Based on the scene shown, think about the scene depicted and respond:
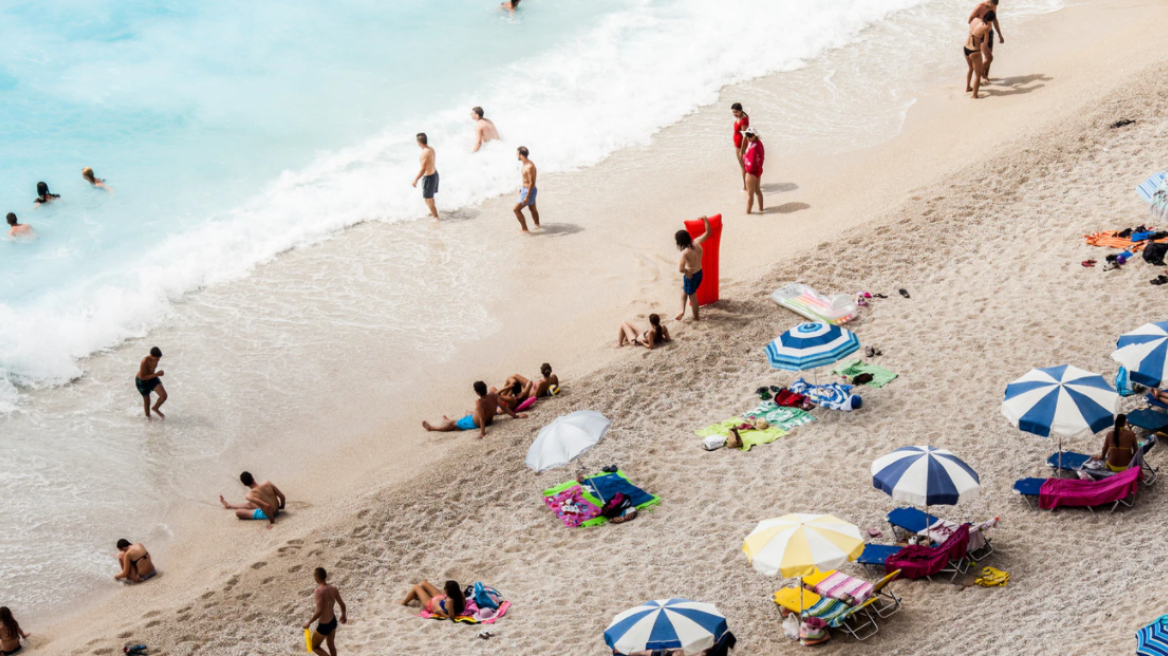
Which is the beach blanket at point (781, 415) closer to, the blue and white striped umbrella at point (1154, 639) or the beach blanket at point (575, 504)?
the beach blanket at point (575, 504)

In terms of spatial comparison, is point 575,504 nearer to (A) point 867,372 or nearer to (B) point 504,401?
(B) point 504,401

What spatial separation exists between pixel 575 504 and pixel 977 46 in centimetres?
1245

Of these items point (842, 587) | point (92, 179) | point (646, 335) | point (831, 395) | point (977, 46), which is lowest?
point (842, 587)

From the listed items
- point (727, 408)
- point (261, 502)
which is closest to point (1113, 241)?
point (727, 408)

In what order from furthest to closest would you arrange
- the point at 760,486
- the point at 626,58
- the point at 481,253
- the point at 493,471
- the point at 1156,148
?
the point at 626,58 < the point at 481,253 < the point at 1156,148 < the point at 493,471 < the point at 760,486

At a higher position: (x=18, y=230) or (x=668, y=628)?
(x=18, y=230)

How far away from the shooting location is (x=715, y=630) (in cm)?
811

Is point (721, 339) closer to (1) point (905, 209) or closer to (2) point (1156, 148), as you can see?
(1) point (905, 209)

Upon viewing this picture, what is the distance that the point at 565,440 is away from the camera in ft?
36.0

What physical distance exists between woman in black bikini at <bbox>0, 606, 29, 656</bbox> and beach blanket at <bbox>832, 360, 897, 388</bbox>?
9163 mm

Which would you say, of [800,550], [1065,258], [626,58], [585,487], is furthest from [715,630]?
[626,58]

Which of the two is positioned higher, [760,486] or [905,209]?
[905,209]

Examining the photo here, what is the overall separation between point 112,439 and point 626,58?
14148mm

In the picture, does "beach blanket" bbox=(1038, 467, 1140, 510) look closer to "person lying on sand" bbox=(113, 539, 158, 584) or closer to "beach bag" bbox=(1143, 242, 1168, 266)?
"beach bag" bbox=(1143, 242, 1168, 266)
